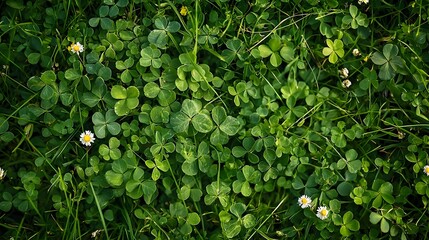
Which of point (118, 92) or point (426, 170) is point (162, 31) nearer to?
point (118, 92)

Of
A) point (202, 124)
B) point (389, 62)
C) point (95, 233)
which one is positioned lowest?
point (95, 233)

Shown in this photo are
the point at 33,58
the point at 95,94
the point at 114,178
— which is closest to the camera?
the point at 114,178

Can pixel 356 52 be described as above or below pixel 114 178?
above

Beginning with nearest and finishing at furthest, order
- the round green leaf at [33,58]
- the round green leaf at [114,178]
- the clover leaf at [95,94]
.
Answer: the round green leaf at [114,178] → the clover leaf at [95,94] → the round green leaf at [33,58]

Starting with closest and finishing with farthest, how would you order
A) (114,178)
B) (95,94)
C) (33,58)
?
1. (114,178)
2. (95,94)
3. (33,58)

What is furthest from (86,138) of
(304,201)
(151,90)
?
(304,201)

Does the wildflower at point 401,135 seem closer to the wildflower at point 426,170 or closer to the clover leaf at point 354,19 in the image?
the wildflower at point 426,170

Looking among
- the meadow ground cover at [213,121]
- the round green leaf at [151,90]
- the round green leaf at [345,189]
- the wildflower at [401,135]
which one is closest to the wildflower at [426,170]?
the meadow ground cover at [213,121]

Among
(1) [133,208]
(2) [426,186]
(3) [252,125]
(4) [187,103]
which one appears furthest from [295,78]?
(1) [133,208]
